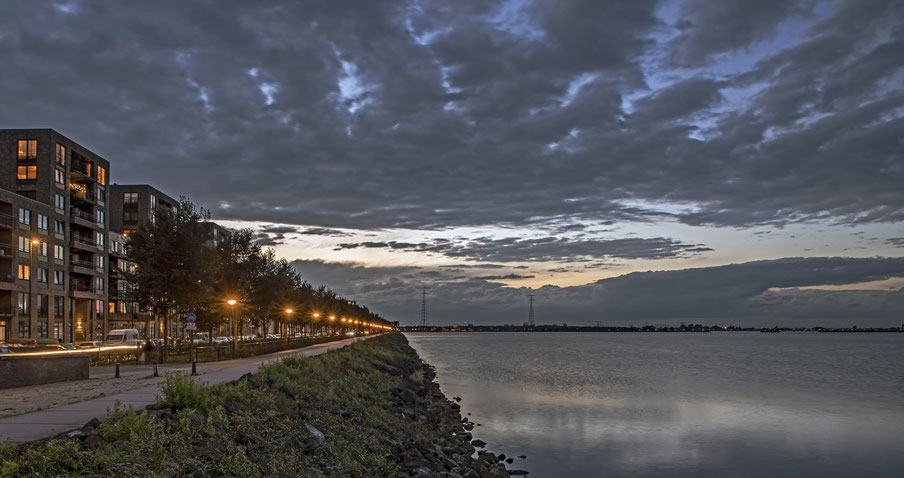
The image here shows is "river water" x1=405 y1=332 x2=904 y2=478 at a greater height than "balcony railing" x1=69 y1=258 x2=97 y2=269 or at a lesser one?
lesser

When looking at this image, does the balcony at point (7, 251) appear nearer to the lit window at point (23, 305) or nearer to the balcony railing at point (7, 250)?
the balcony railing at point (7, 250)

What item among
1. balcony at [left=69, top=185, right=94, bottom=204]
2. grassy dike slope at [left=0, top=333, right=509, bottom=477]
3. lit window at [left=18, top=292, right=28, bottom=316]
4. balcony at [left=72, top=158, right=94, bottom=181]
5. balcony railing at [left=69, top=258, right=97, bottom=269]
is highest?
balcony at [left=72, top=158, right=94, bottom=181]

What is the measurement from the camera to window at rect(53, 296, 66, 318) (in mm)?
83188

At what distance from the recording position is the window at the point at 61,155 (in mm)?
85438

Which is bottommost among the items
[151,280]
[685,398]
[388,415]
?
[685,398]

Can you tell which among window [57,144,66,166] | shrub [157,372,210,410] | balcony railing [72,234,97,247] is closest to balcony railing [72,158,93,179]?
window [57,144,66,166]

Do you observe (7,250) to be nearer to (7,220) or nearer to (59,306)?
(7,220)

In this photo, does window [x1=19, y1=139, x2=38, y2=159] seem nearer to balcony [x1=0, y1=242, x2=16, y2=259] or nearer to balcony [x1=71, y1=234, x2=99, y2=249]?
balcony [x1=71, y1=234, x2=99, y2=249]

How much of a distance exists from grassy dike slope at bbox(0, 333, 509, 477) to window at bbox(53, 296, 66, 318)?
70.4 metres

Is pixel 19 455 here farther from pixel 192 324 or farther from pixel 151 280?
pixel 151 280

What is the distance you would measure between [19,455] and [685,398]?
43.7 m

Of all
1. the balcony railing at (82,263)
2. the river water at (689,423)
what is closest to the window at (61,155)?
the balcony railing at (82,263)

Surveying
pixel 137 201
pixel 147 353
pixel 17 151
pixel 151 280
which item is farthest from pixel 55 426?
pixel 137 201

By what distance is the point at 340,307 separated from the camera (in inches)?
5369
